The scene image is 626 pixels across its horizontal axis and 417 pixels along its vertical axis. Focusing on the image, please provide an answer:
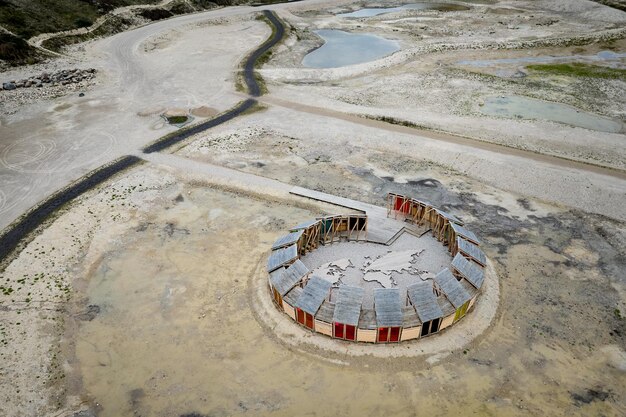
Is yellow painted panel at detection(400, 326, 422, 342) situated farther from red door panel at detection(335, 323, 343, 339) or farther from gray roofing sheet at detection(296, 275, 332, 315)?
gray roofing sheet at detection(296, 275, 332, 315)

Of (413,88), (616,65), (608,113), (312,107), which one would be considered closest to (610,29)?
(616,65)

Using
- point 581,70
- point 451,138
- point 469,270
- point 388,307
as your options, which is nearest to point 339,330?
point 388,307

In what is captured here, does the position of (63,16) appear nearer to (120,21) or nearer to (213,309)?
(120,21)

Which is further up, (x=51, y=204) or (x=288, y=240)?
(x=288, y=240)

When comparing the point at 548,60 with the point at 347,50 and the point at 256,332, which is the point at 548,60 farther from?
the point at 256,332

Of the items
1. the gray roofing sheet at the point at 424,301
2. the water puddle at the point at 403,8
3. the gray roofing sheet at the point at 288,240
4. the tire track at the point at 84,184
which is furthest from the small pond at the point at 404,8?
the gray roofing sheet at the point at 424,301

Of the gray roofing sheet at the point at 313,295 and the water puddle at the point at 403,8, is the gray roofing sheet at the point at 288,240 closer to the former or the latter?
the gray roofing sheet at the point at 313,295
